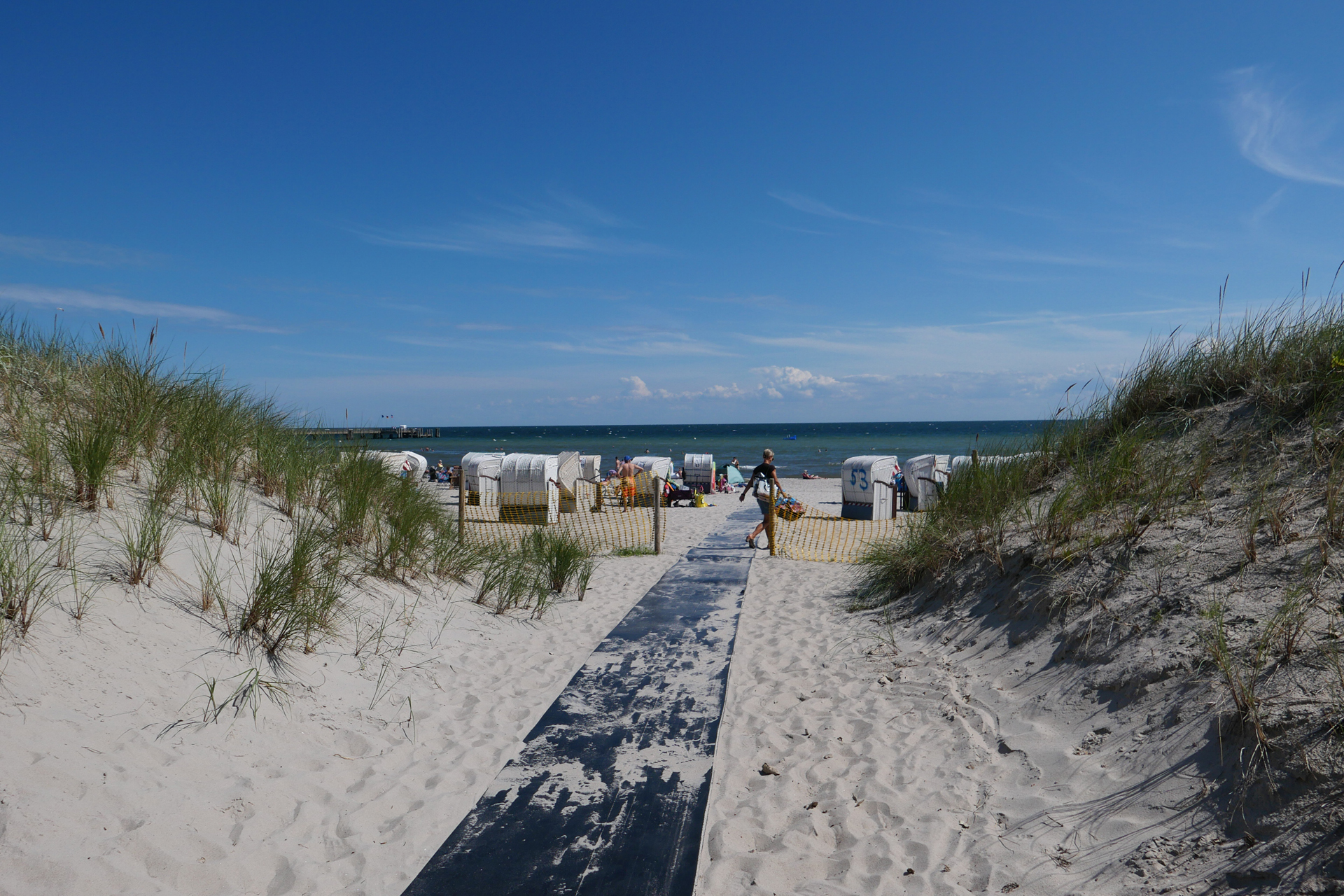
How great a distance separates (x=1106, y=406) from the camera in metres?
7.12

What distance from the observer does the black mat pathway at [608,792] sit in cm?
273

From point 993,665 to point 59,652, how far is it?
17.1 feet

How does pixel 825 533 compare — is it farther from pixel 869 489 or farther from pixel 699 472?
pixel 699 472

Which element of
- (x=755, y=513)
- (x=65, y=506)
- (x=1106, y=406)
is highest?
(x=1106, y=406)

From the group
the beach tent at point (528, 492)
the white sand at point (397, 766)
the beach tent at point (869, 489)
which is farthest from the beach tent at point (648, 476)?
the white sand at point (397, 766)

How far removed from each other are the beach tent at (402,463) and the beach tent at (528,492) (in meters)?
2.08

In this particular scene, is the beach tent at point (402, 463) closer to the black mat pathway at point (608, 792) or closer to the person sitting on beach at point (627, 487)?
the black mat pathway at point (608, 792)

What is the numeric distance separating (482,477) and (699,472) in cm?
746

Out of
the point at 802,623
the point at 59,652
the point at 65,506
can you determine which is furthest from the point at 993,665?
the point at 65,506

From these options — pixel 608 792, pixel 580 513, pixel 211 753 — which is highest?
pixel 211 753

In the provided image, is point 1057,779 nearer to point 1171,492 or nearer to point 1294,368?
point 1171,492

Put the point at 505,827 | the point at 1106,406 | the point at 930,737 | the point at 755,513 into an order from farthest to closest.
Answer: the point at 755,513, the point at 1106,406, the point at 930,737, the point at 505,827

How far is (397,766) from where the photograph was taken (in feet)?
11.9

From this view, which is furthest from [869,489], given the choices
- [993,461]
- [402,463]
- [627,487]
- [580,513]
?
[402,463]
